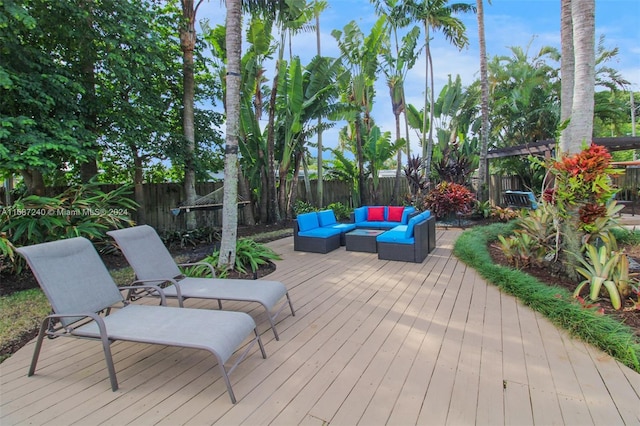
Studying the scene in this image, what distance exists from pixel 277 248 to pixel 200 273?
2.83m

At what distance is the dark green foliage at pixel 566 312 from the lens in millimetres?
2688

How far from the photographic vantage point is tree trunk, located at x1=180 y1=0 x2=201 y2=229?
306 inches

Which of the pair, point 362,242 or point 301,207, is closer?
point 362,242

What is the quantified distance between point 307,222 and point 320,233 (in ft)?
1.67

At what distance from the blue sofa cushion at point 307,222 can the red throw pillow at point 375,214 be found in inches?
63.9

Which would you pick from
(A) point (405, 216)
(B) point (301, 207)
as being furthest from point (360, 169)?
(A) point (405, 216)

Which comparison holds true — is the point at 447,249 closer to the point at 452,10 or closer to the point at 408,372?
the point at 408,372

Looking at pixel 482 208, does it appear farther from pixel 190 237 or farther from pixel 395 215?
pixel 190 237

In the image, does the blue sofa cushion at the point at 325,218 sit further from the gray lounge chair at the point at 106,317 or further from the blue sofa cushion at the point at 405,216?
the gray lounge chair at the point at 106,317

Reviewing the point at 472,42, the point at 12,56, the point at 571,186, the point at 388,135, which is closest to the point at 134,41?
the point at 12,56

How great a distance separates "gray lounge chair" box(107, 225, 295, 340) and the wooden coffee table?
348 cm

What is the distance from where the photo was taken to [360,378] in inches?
95.4

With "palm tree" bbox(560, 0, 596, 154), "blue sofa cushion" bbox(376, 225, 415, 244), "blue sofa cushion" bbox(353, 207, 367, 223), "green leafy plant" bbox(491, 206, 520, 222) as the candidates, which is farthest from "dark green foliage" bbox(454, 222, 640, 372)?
"green leafy plant" bbox(491, 206, 520, 222)

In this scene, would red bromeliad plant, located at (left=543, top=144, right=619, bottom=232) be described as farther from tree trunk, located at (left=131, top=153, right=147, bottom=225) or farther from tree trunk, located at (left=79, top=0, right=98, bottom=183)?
tree trunk, located at (left=131, top=153, right=147, bottom=225)
